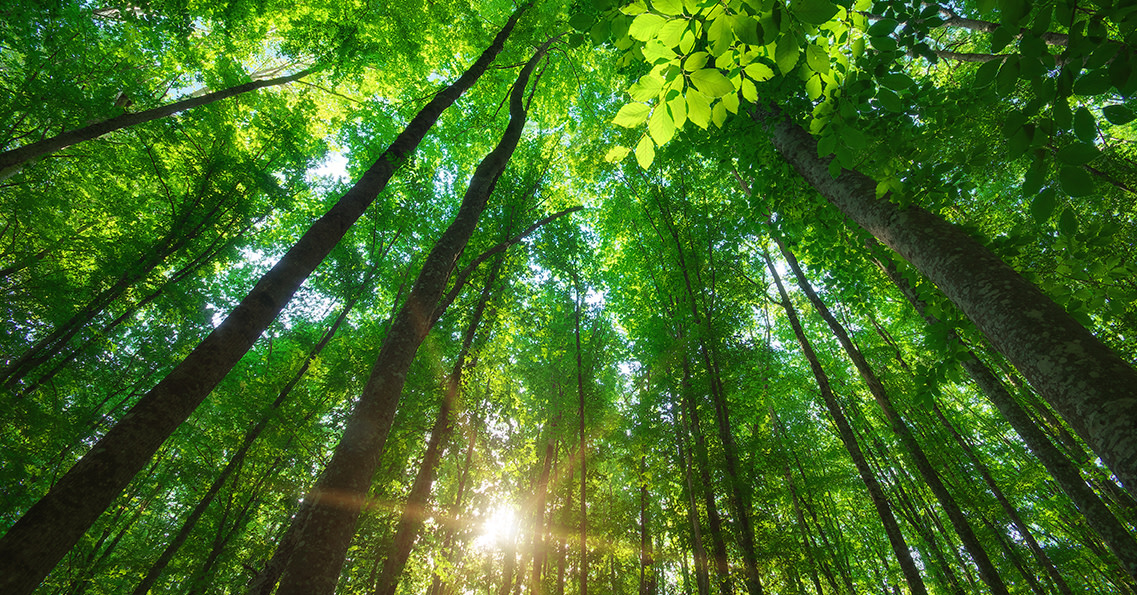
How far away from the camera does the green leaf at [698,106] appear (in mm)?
1111

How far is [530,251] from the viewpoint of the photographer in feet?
38.8

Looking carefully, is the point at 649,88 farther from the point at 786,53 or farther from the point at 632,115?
the point at 786,53

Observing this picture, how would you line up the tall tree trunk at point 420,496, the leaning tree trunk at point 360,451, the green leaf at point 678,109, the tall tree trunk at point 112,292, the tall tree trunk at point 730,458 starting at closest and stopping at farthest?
the green leaf at point 678,109
the leaning tree trunk at point 360,451
the tall tree trunk at point 730,458
the tall tree trunk at point 420,496
the tall tree trunk at point 112,292

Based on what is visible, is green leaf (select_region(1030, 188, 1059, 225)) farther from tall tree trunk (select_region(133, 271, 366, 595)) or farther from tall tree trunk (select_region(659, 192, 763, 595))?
tall tree trunk (select_region(133, 271, 366, 595))

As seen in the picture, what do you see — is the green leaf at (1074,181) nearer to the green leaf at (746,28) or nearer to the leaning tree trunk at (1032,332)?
the leaning tree trunk at (1032,332)

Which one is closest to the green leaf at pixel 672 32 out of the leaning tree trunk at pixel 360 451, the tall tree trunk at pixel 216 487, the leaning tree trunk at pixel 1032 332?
the leaning tree trunk at pixel 1032 332

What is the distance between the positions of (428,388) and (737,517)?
680 centimetres

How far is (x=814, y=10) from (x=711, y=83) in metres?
0.35

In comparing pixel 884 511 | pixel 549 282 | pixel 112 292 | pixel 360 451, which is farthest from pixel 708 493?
pixel 112 292

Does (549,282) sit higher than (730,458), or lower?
higher

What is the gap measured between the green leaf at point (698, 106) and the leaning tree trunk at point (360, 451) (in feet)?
7.96

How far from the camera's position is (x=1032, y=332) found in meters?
1.41

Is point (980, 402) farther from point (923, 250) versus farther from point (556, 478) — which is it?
point (923, 250)

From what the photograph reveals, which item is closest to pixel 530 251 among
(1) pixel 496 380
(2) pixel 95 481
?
(1) pixel 496 380
